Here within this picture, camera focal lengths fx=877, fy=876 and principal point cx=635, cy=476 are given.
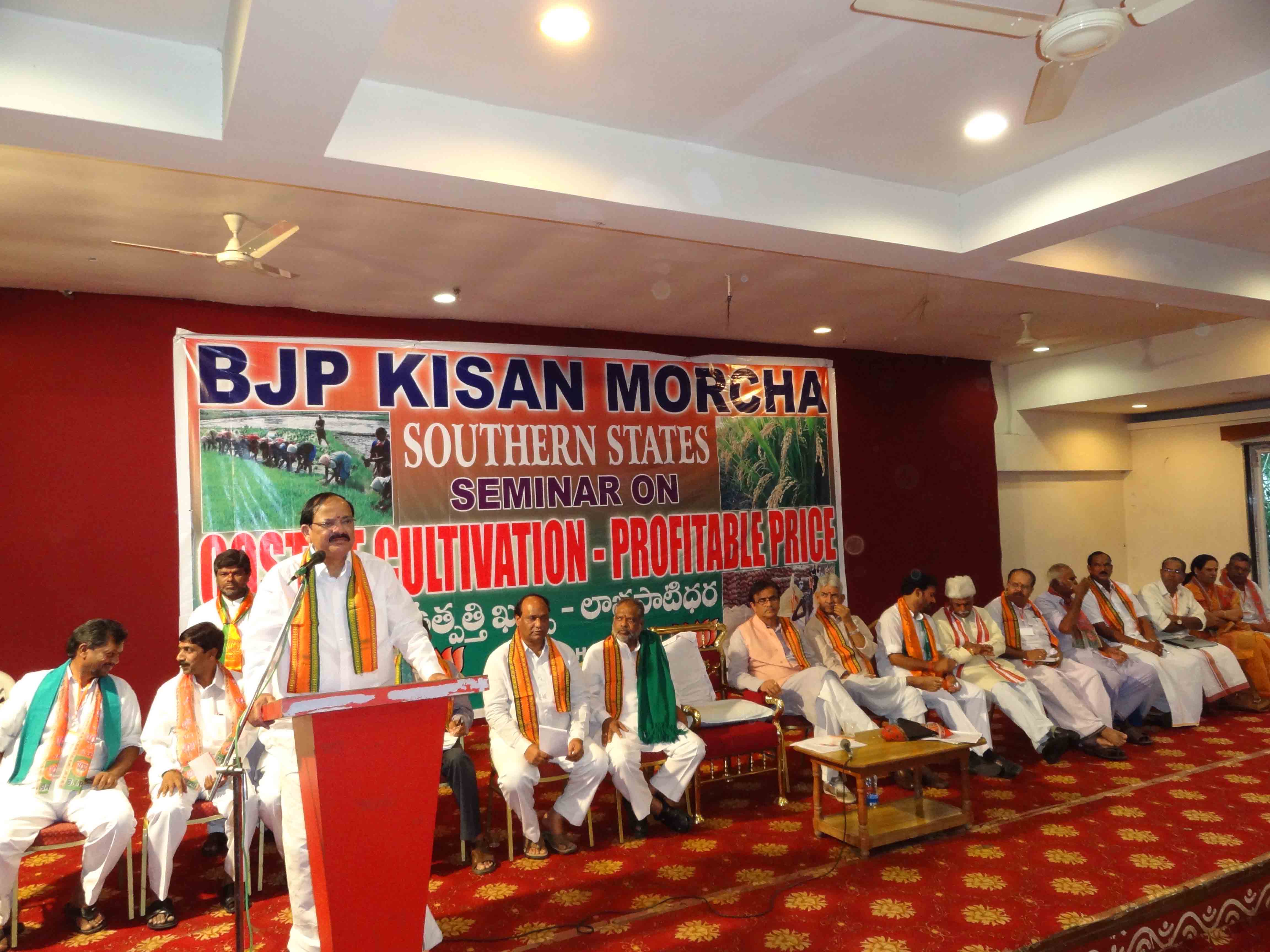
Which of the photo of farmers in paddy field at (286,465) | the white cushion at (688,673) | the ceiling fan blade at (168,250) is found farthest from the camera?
the photo of farmers in paddy field at (286,465)

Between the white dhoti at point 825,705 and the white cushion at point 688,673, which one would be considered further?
the white cushion at point 688,673

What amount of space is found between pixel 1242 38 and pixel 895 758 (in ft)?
10.8

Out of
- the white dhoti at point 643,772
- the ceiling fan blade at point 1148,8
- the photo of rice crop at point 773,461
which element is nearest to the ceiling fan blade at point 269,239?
the white dhoti at point 643,772

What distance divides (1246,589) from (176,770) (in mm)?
8005

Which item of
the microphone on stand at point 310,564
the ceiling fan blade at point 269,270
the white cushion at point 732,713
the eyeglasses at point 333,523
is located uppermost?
the ceiling fan blade at point 269,270

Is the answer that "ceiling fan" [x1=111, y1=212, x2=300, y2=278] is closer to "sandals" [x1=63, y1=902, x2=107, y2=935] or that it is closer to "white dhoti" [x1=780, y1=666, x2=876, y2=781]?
"sandals" [x1=63, y1=902, x2=107, y2=935]

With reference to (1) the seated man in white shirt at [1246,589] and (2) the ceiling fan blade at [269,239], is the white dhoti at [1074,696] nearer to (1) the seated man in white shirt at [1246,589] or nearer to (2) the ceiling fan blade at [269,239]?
(1) the seated man in white shirt at [1246,589]

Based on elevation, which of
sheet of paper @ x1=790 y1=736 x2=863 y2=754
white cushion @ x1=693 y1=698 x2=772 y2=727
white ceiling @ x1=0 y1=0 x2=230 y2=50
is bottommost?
sheet of paper @ x1=790 y1=736 x2=863 y2=754

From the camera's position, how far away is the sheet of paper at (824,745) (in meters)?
4.27

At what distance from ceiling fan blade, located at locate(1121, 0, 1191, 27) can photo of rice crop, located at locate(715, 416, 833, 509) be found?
206 inches

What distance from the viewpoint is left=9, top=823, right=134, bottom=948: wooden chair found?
3.38m

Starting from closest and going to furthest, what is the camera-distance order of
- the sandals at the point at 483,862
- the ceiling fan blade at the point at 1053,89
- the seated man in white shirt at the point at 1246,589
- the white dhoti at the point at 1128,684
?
the ceiling fan blade at the point at 1053,89 → the sandals at the point at 483,862 → the white dhoti at the point at 1128,684 → the seated man in white shirt at the point at 1246,589

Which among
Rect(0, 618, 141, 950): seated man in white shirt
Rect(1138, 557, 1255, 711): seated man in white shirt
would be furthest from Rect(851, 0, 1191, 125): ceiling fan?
Rect(1138, 557, 1255, 711): seated man in white shirt

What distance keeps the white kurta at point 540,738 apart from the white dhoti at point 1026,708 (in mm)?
2739
